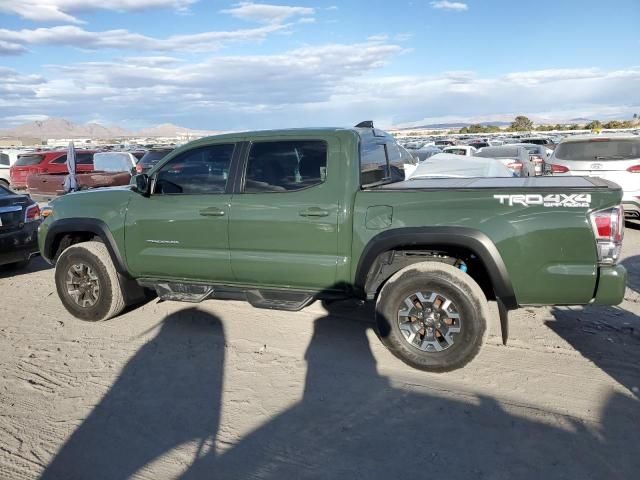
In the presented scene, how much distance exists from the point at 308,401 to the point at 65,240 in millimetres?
3504

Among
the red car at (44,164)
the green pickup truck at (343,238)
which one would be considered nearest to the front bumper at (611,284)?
the green pickup truck at (343,238)

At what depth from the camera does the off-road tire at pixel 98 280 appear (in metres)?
5.13

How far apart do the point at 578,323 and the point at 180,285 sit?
12.4ft

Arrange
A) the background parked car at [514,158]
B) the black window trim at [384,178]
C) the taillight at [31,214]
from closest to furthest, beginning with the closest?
the black window trim at [384,178] < the taillight at [31,214] < the background parked car at [514,158]

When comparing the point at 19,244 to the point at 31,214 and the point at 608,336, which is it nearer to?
the point at 31,214

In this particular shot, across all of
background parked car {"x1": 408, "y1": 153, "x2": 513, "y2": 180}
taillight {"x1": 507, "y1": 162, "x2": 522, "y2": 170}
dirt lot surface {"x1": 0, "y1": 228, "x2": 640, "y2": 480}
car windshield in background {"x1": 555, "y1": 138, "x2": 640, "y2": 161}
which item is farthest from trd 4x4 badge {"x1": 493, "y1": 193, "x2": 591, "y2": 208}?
taillight {"x1": 507, "y1": 162, "x2": 522, "y2": 170}

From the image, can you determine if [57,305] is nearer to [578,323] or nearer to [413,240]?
[413,240]

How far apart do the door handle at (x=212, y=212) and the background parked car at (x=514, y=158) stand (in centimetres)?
1033

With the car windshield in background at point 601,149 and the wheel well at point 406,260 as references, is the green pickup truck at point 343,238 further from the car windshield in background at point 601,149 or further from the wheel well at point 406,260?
the car windshield in background at point 601,149

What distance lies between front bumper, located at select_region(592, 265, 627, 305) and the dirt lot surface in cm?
64

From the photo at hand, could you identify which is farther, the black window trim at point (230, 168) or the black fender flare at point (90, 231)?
the black fender flare at point (90, 231)

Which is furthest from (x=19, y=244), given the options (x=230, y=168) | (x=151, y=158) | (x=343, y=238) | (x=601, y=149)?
(x=601, y=149)

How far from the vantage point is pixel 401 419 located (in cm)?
333

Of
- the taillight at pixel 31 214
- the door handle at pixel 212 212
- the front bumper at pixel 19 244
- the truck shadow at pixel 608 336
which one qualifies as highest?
the door handle at pixel 212 212
